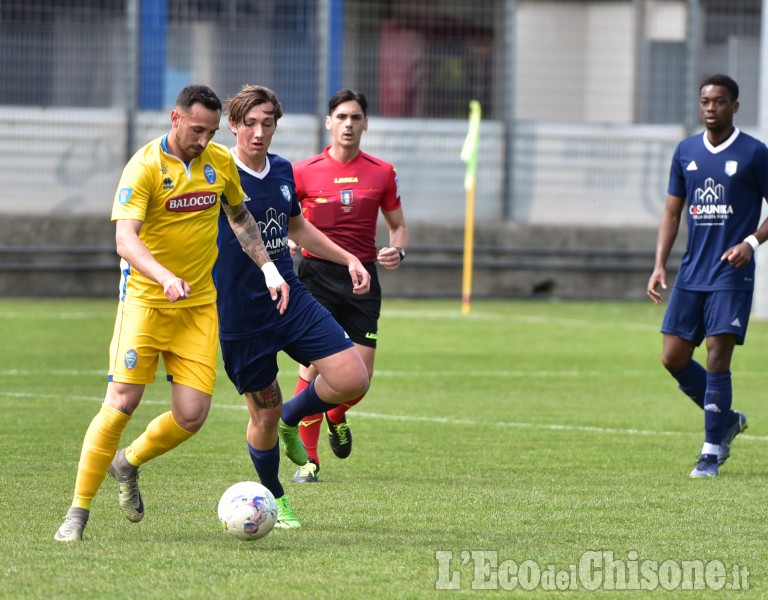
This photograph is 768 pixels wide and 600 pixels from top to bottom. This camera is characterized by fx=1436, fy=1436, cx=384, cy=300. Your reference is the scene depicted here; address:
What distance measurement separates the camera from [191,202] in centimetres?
638

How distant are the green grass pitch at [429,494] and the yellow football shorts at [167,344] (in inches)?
27.4

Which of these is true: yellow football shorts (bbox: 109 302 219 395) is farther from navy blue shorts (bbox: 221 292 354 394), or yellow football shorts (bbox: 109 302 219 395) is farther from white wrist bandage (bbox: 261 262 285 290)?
navy blue shorts (bbox: 221 292 354 394)

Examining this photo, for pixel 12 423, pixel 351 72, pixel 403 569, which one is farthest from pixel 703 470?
pixel 351 72

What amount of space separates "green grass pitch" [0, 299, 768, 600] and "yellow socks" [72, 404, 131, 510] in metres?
0.20

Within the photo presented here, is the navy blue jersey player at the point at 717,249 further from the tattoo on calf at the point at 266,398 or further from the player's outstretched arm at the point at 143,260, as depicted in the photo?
the player's outstretched arm at the point at 143,260

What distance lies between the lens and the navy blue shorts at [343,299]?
890 centimetres

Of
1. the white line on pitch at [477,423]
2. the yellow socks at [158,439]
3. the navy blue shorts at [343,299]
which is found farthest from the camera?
the white line on pitch at [477,423]

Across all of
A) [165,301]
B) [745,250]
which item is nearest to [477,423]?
[745,250]

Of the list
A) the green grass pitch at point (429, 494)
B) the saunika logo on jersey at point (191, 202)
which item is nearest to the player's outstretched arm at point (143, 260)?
the saunika logo on jersey at point (191, 202)

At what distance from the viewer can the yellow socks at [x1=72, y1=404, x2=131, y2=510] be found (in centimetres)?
617

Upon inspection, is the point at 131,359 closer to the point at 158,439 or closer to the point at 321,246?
the point at 158,439

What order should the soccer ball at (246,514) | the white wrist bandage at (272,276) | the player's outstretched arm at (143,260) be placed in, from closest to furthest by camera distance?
the player's outstretched arm at (143,260)
the soccer ball at (246,514)
the white wrist bandage at (272,276)

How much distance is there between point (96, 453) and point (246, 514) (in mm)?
719

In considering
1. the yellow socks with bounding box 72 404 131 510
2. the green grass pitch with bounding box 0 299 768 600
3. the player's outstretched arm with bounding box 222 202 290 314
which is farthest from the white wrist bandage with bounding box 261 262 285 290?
the green grass pitch with bounding box 0 299 768 600
